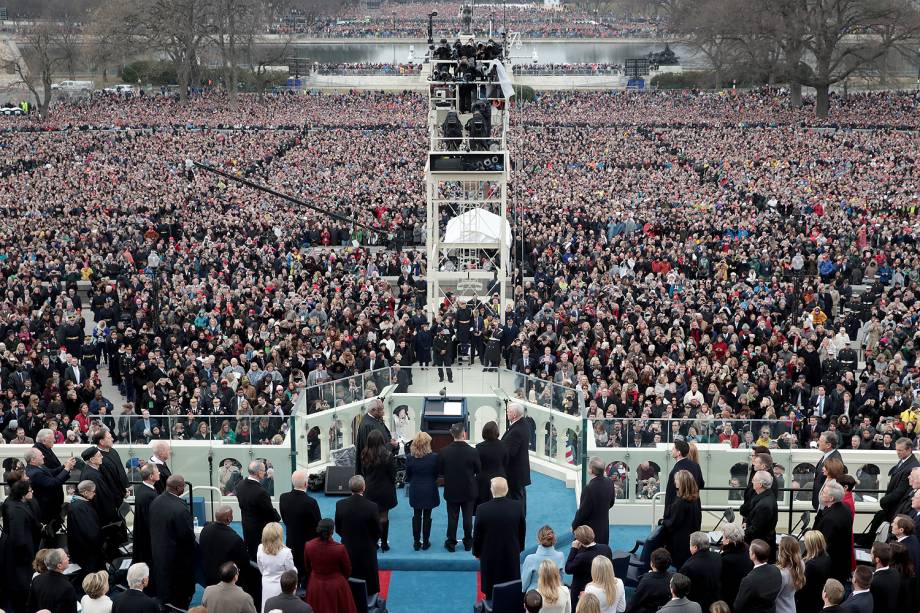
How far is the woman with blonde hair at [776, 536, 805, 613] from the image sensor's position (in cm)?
939

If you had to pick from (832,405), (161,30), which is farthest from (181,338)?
(161,30)

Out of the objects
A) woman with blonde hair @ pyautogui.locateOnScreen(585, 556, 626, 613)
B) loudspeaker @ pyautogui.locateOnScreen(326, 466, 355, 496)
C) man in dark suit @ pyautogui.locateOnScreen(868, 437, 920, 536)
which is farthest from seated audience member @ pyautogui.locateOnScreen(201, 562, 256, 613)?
man in dark suit @ pyautogui.locateOnScreen(868, 437, 920, 536)

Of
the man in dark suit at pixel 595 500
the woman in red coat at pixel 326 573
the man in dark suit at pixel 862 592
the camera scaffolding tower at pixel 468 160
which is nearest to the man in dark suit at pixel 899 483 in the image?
the man in dark suit at pixel 862 592

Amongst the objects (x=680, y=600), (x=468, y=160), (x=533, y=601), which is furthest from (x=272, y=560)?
(x=468, y=160)

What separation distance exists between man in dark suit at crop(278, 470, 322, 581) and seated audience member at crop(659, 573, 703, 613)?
3707 millimetres

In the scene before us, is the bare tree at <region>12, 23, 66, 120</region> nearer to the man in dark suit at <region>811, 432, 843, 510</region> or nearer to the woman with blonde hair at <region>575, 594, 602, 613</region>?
the man in dark suit at <region>811, 432, 843, 510</region>

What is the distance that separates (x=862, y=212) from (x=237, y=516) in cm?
2654

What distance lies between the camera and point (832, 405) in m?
18.4

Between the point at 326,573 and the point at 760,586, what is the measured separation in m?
3.63

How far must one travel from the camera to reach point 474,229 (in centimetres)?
2523

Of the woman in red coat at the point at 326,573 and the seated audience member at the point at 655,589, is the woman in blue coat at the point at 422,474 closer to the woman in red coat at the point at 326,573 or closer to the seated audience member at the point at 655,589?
the woman in red coat at the point at 326,573

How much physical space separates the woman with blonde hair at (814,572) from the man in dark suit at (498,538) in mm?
2609

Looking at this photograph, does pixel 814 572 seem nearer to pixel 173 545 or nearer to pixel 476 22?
pixel 173 545

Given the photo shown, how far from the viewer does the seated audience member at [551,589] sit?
9266mm
